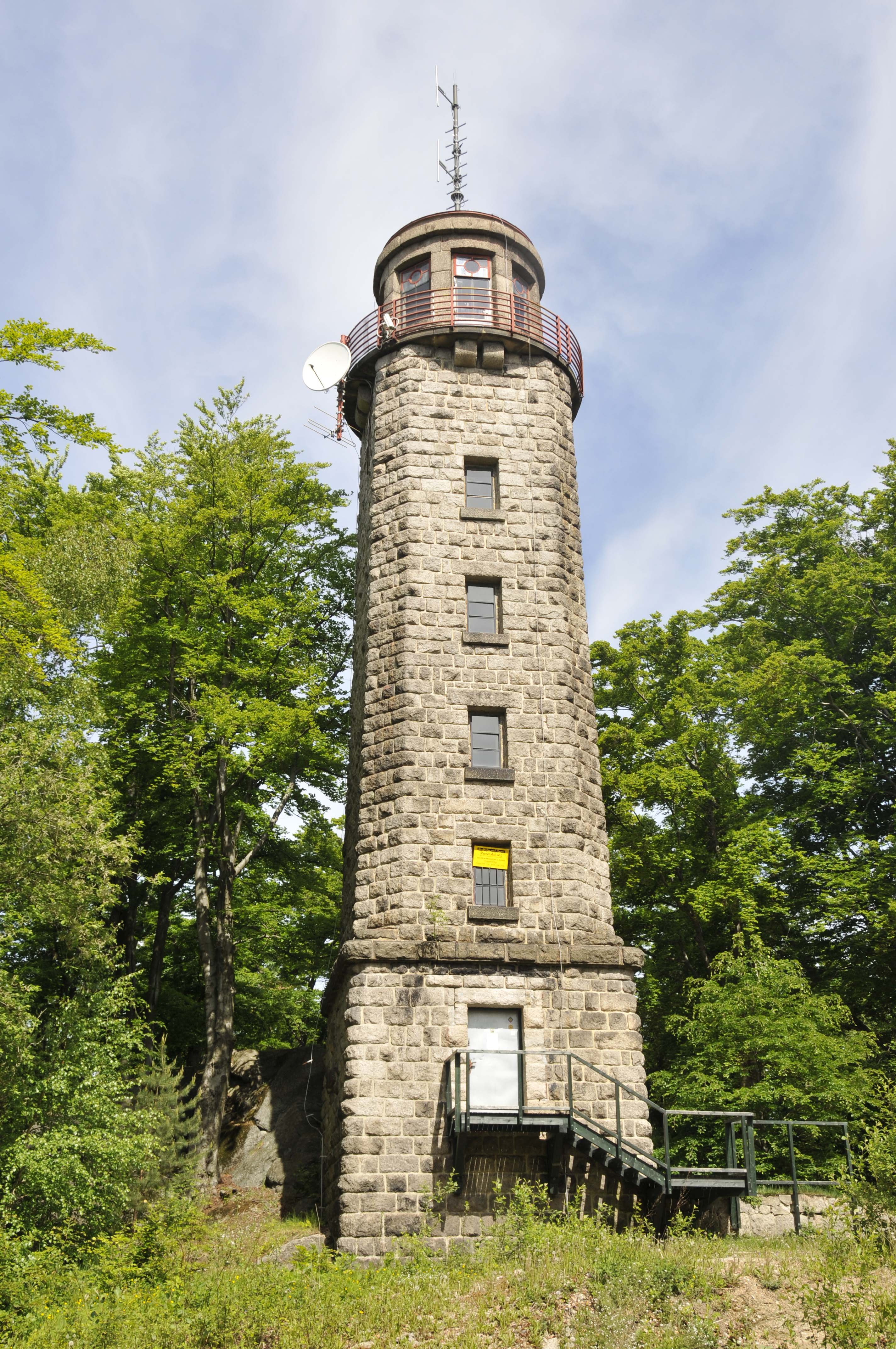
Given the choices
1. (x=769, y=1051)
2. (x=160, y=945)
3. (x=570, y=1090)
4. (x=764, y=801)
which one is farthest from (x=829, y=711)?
(x=160, y=945)

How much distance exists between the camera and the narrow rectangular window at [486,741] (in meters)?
15.8

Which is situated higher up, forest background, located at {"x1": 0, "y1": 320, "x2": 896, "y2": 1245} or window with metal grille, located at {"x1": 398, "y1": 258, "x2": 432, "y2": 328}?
window with metal grille, located at {"x1": 398, "y1": 258, "x2": 432, "y2": 328}

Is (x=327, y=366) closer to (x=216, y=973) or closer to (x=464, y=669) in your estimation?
(x=464, y=669)

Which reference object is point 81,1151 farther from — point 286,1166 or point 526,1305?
point 526,1305

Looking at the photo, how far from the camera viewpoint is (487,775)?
1550 centimetres

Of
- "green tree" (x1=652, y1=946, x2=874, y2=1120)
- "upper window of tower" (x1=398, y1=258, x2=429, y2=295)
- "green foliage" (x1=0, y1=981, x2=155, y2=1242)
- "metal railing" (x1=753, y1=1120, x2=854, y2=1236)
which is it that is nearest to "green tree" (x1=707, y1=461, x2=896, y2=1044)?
"green tree" (x1=652, y1=946, x2=874, y2=1120)

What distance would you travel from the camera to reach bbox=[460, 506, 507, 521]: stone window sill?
17.3 m

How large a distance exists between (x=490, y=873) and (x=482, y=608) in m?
4.35

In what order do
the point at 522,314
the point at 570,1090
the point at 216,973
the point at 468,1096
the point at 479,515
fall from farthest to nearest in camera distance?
the point at 216,973, the point at 522,314, the point at 479,515, the point at 570,1090, the point at 468,1096

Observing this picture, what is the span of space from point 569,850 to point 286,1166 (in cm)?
779

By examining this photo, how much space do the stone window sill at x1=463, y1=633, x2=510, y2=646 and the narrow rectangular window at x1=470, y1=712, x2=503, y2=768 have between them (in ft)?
3.62

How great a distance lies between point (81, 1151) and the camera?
1375 centimetres

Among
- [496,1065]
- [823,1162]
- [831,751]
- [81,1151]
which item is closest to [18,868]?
[81,1151]

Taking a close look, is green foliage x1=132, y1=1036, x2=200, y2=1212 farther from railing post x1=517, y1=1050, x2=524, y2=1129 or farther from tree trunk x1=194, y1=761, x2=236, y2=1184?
railing post x1=517, y1=1050, x2=524, y2=1129
